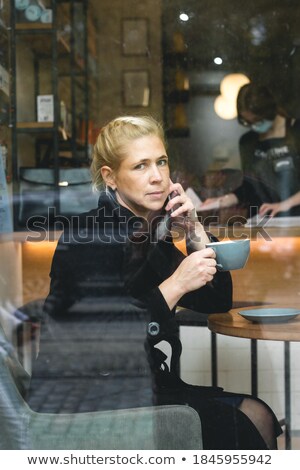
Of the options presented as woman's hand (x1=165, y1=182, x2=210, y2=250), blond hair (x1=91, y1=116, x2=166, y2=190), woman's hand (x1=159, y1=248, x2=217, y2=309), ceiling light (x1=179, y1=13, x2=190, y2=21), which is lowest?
woman's hand (x1=159, y1=248, x2=217, y2=309)

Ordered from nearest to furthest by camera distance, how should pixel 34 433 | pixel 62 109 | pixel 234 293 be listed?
1. pixel 34 433
2. pixel 234 293
3. pixel 62 109

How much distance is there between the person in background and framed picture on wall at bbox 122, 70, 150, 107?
35cm

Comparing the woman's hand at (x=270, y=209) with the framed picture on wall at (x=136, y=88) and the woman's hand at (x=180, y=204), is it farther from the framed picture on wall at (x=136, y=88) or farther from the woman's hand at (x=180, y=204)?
the framed picture on wall at (x=136, y=88)

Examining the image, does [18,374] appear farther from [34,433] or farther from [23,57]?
[23,57]

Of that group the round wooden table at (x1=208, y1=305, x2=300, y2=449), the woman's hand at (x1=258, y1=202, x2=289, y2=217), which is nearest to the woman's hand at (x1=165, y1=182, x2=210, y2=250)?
the round wooden table at (x1=208, y1=305, x2=300, y2=449)

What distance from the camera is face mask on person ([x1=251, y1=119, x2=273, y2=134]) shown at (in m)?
2.46

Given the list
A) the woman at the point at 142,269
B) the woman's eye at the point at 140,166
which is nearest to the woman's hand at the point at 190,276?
the woman at the point at 142,269

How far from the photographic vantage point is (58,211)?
2057mm

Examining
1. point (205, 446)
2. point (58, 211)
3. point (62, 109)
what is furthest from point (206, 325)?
point (62, 109)

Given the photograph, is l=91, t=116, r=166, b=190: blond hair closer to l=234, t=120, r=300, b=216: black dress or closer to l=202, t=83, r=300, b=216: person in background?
l=202, t=83, r=300, b=216: person in background

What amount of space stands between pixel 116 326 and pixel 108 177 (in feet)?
1.25

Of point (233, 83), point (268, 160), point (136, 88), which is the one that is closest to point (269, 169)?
point (268, 160)

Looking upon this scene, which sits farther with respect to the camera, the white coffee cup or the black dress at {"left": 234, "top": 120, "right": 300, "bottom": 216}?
the black dress at {"left": 234, "top": 120, "right": 300, "bottom": 216}

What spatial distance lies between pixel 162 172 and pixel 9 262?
59 centimetres
